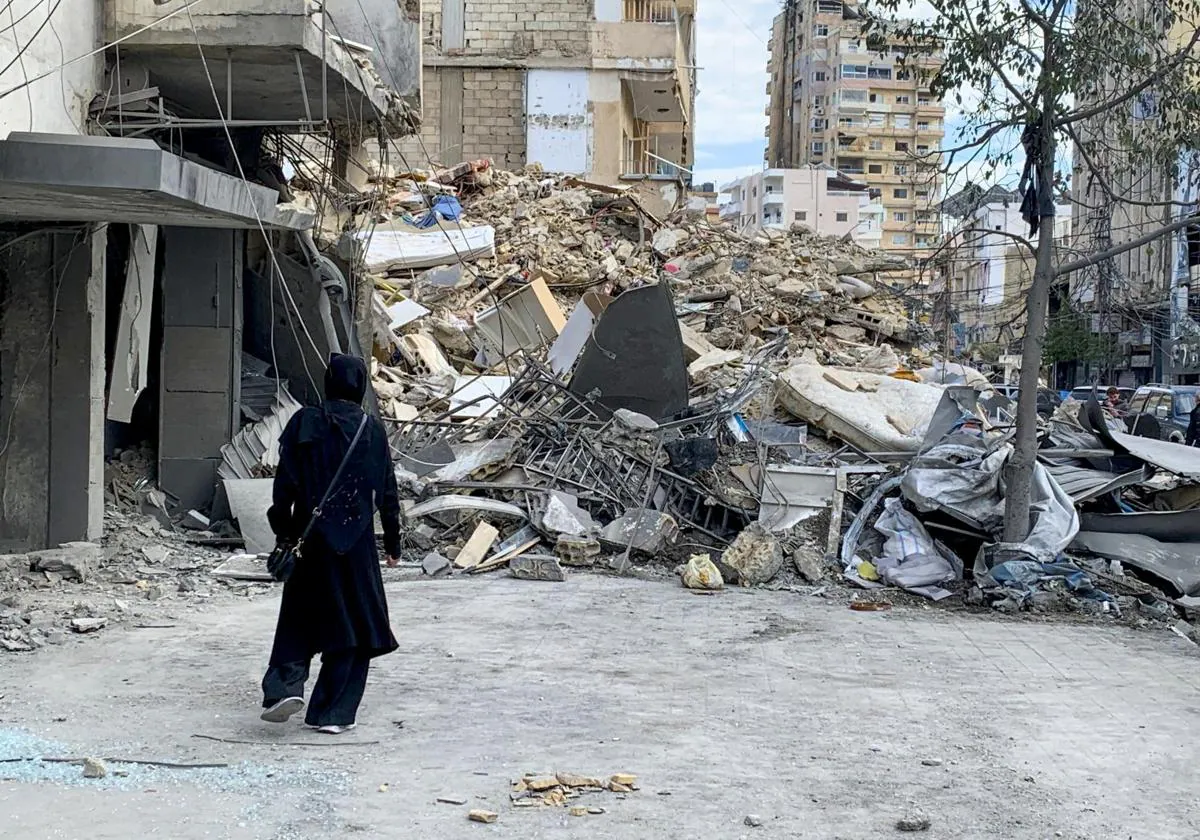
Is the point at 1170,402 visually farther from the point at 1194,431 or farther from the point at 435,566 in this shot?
the point at 435,566

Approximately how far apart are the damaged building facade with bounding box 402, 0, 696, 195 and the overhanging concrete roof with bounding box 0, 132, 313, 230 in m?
25.4

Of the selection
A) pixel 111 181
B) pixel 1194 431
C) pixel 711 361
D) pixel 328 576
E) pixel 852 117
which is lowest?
pixel 1194 431

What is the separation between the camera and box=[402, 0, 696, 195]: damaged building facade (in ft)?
109

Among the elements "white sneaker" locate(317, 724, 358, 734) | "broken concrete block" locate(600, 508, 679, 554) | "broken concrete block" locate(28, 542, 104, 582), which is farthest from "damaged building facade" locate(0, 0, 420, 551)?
"broken concrete block" locate(600, 508, 679, 554)

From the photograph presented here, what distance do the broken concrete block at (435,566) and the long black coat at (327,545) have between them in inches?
187

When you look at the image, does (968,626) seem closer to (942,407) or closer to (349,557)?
(942,407)

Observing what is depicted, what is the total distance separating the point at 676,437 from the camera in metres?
11.4

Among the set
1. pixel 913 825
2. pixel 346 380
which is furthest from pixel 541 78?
pixel 913 825

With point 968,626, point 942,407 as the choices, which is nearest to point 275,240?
point 942,407

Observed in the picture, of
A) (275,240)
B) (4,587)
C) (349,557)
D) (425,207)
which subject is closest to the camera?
(349,557)

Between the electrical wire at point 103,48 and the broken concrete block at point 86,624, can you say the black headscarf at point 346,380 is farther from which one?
the electrical wire at point 103,48

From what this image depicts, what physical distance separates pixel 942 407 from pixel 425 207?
13.1 m

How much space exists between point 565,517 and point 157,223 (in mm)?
4126

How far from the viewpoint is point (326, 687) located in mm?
5082
